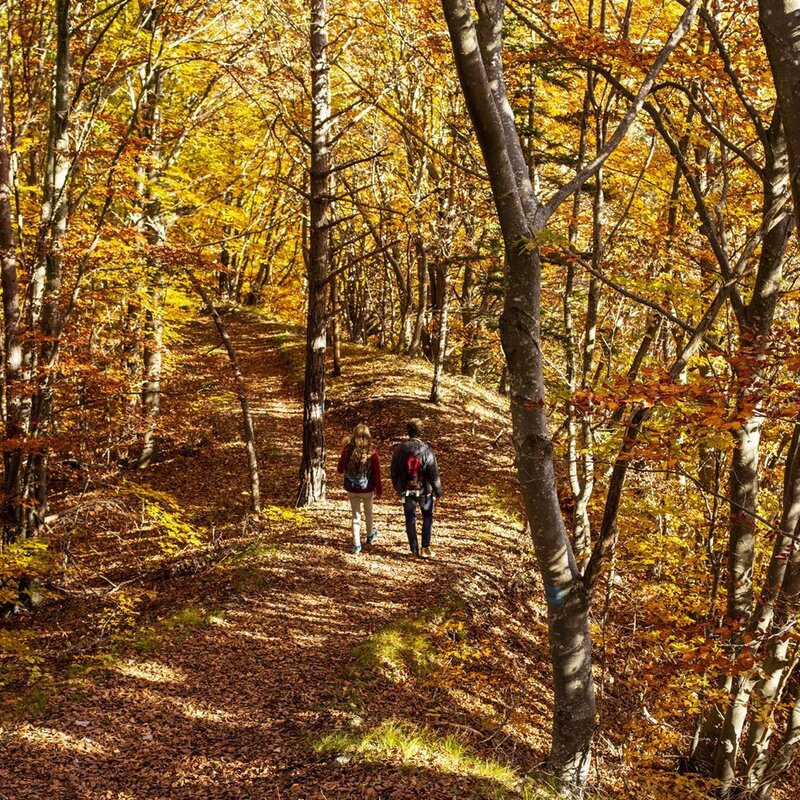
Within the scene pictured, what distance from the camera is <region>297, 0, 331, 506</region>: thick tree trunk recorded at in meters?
11.6

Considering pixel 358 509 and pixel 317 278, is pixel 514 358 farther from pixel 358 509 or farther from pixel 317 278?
pixel 317 278

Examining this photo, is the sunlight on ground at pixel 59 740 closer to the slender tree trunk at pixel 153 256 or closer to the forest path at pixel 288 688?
the forest path at pixel 288 688

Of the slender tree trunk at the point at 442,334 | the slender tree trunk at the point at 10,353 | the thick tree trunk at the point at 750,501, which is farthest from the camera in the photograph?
the slender tree trunk at the point at 442,334

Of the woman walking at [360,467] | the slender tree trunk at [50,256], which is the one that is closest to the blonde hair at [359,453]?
the woman walking at [360,467]

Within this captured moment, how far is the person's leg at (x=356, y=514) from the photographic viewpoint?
9898mm

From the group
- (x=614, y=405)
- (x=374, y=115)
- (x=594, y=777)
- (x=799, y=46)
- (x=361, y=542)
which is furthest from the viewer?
(x=374, y=115)

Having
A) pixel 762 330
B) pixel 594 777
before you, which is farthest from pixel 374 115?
pixel 594 777

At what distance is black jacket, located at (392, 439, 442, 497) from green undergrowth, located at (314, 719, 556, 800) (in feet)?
12.9

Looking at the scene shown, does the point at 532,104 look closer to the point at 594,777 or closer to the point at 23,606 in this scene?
the point at 594,777

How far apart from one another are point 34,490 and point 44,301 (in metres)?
2.74

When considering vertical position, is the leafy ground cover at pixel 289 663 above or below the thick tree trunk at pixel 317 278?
below

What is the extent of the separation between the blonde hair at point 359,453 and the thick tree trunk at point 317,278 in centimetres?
206

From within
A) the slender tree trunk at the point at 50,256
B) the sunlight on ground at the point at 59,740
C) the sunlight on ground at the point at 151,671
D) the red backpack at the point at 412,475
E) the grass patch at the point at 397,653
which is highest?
the slender tree trunk at the point at 50,256

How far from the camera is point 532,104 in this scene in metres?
13.4
